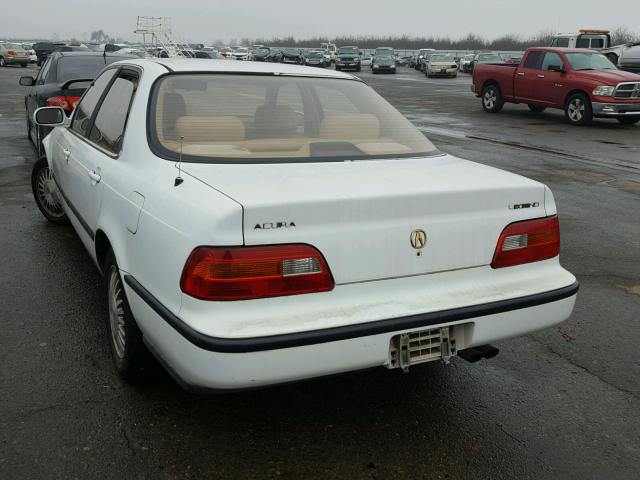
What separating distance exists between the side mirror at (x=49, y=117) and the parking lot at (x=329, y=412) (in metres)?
1.16

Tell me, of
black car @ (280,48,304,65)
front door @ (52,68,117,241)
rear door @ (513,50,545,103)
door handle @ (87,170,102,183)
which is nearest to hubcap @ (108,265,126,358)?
front door @ (52,68,117,241)

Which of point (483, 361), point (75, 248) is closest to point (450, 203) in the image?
point (483, 361)

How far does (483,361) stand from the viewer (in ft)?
11.8

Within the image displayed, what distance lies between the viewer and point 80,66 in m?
9.41

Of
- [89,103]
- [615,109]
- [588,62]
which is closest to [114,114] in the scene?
[89,103]

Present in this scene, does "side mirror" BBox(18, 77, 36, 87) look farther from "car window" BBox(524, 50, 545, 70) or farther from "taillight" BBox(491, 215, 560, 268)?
"car window" BBox(524, 50, 545, 70)

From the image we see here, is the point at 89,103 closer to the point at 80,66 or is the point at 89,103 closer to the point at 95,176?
the point at 95,176

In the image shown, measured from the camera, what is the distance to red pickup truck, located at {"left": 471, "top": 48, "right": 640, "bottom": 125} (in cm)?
1522

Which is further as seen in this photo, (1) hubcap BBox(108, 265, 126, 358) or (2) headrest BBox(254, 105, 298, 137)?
(2) headrest BBox(254, 105, 298, 137)

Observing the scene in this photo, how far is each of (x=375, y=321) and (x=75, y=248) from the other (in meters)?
3.84

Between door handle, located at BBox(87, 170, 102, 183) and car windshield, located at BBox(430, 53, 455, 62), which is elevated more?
car windshield, located at BBox(430, 53, 455, 62)

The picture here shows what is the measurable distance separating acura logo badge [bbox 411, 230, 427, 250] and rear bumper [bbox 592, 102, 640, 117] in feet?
47.5

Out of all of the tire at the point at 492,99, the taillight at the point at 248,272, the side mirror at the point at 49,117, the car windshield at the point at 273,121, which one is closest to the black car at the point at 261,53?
the tire at the point at 492,99

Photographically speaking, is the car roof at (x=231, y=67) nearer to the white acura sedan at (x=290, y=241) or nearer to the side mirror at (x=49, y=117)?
the white acura sedan at (x=290, y=241)
